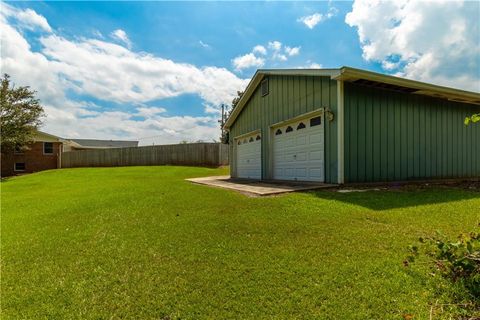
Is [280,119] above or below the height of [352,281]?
above

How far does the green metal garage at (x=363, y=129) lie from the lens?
6961mm

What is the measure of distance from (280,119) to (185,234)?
6966mm

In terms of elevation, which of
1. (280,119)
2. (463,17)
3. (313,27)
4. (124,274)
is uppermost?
(313,27)

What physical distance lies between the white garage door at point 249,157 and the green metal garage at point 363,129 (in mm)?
732

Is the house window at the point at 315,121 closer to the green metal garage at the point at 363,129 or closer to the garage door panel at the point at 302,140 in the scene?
the green metal garage at the point at 363,129

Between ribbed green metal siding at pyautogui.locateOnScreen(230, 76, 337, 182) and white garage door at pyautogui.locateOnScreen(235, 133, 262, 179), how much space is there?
0.42 m

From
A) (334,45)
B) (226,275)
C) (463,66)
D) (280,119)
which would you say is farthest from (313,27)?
(226,275)

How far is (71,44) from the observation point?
9258mm

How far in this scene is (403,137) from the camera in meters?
7.75

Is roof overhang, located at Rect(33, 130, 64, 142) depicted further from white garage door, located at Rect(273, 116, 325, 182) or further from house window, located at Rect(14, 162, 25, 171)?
white garage door, located at Rect(273, 116, 325, 182)

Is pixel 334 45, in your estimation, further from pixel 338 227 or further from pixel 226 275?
pixel 226 275

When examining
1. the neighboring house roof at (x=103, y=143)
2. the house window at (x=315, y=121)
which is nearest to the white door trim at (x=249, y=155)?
the house window at (x=315, y=121)

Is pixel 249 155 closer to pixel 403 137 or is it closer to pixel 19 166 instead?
pixel 403 137

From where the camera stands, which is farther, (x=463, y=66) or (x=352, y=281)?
(x=463, y=66)
